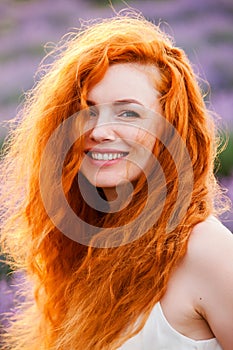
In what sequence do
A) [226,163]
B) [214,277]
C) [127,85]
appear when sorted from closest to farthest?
1. [214,277]
2. [127,85]
3. [226,163]

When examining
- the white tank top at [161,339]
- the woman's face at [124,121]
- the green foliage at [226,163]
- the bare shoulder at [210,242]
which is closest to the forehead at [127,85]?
the woman's face at [124,121]

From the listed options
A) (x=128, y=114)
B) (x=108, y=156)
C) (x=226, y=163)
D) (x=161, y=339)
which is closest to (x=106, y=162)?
(x=108, y=156)

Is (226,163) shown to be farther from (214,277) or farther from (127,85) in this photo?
(214,277)

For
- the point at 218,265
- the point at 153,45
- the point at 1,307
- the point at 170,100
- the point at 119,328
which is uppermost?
the point at 153,45

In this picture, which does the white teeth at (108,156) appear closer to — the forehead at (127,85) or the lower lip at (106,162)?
the lower lip at (106,162)

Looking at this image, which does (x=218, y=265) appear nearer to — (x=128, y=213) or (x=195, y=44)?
(x=128, y=213)

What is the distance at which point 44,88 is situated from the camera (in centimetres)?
238

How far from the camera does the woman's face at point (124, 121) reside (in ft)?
Result: 6.83

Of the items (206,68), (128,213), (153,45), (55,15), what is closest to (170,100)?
(153,45)

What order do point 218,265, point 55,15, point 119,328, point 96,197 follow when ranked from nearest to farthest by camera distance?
point 218,265
point 119,328
point 96,197
point 55,15

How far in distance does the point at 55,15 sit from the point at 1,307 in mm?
2505

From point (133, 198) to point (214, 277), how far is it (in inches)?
12.3

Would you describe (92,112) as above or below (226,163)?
above

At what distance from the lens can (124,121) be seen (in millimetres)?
2094
